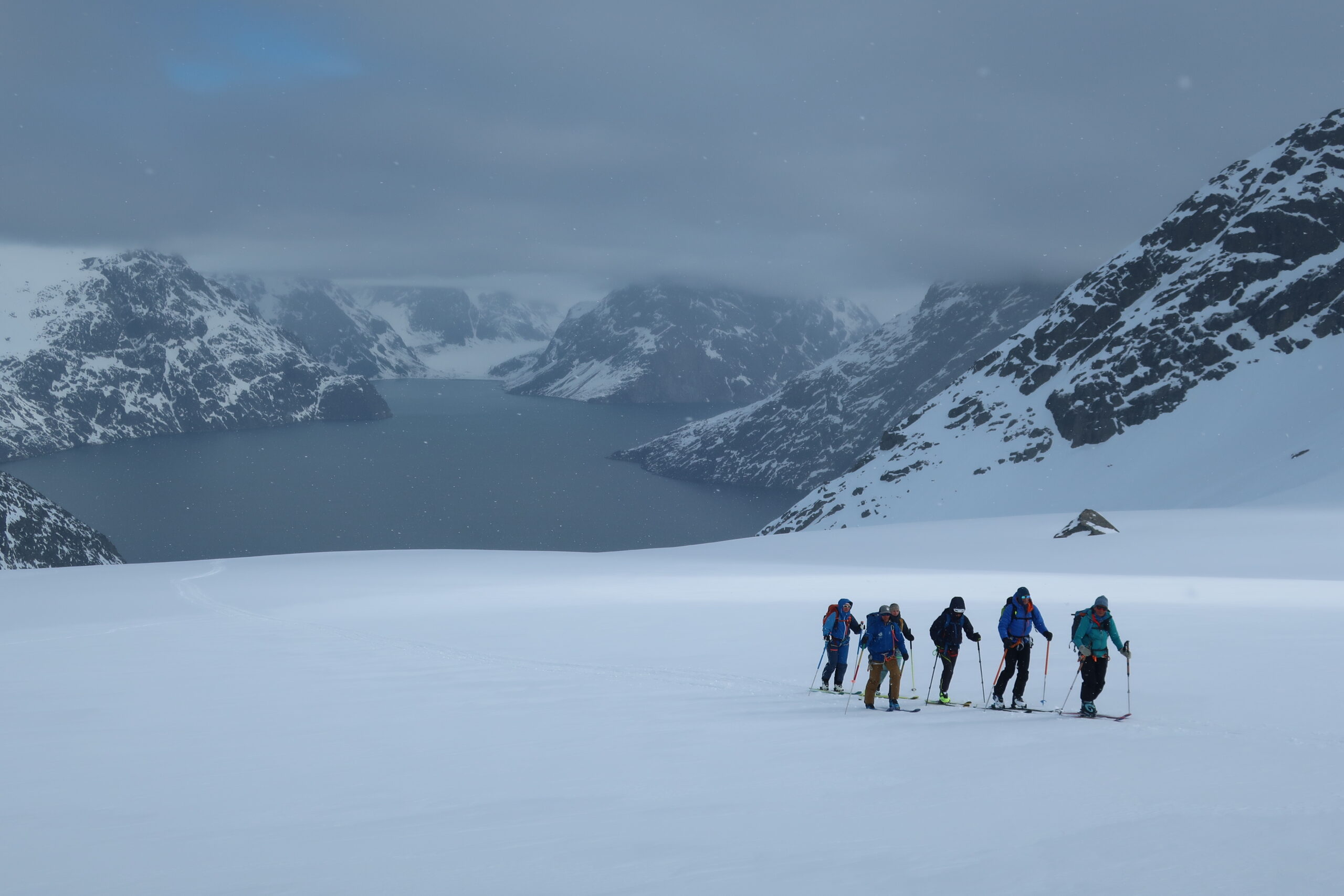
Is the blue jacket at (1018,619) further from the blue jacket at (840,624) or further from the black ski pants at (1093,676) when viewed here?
the blue jacket at (840,624)

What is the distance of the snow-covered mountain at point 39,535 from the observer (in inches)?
4754

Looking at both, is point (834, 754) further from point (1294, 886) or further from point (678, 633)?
point (678, 633)

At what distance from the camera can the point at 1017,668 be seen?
13.1 m

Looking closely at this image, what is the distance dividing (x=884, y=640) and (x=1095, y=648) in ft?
9.34

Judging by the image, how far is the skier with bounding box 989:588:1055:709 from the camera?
13.0 meters

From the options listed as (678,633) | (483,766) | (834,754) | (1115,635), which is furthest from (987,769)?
(678,633)

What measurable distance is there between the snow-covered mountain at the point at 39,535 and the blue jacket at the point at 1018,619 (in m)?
134

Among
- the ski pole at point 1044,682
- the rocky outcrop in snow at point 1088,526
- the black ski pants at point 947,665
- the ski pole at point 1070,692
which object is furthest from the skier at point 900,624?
the rocky outcrop in snow at point 1088,526

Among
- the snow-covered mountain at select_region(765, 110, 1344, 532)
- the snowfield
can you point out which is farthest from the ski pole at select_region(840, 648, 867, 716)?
the snow-covered mountain at select_region(765, 110, 1344, 532)

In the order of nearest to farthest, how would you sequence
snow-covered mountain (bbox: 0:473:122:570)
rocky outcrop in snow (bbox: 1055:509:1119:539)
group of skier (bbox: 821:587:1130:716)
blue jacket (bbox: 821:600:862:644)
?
group of skier (bbox: 821:587:1130:716) < blue jacket (bbox: 821:600:862:644) < rocky outcrop in snow (bbox: 1055:509:1119:539) < snow-covered mountain (bbox: 0:473:122:570)

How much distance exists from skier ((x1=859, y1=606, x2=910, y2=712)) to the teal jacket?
7.93 ft

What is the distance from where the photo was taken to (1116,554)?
36.6 meters

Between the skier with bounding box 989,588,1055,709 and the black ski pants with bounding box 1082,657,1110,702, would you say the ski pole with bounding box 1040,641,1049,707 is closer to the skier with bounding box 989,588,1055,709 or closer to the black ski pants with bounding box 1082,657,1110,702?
the skier with bounding box 989,588,1055,709

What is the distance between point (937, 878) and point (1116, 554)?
34.1 m
